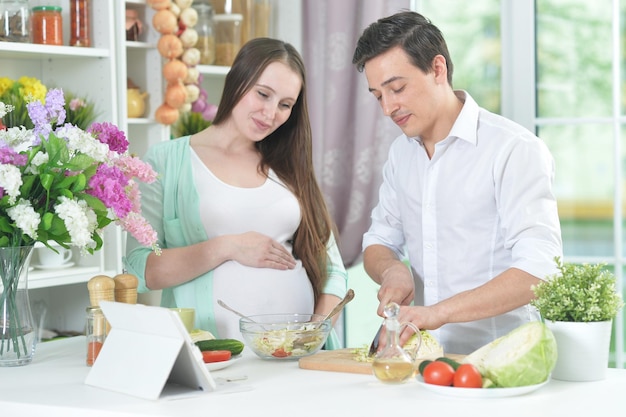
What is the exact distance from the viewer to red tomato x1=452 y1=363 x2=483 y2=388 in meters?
1.68

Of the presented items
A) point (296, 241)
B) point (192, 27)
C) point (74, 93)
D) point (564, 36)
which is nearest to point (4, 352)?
point (296, 241)

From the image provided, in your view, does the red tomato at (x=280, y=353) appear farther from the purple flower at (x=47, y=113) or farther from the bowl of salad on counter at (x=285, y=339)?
the purple flower at (x=47, y=113)

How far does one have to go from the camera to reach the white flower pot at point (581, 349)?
1.81 m

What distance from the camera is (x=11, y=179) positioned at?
73.5 inches

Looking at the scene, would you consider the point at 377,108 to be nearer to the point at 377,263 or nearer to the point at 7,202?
the point at 377,263

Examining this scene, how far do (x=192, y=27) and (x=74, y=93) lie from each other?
570 millimetres

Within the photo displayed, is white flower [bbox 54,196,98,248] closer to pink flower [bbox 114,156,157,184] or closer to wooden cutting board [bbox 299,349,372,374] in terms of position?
pink flower [bbox 114,156,157,184]

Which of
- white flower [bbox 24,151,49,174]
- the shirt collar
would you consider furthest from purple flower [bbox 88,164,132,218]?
the shirt collar

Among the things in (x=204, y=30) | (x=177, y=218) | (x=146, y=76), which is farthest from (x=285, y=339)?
(x=204, y=30)

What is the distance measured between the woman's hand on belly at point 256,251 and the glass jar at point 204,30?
136 cm

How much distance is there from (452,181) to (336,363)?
26.3 inches

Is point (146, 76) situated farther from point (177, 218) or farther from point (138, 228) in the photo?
point (138, 228)

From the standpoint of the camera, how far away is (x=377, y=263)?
2.54 metres

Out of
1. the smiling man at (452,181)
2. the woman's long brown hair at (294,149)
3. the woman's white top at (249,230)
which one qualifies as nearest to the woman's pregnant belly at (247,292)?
the woman's white top at (249,230)
